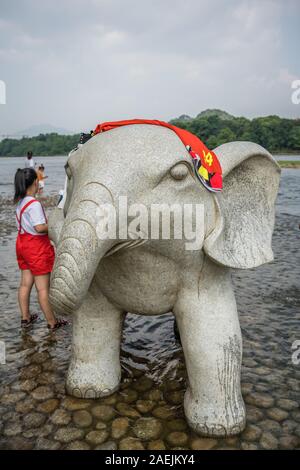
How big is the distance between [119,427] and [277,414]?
38.5 inches

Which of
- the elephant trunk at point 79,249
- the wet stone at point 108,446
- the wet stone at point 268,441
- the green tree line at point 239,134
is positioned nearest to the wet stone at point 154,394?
the wet stone at point 108,446

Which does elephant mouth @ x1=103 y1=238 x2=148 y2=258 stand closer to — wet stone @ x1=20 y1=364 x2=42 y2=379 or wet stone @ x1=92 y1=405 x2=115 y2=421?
wet stone @ x1=92 y1=405 x2=115 y2=421

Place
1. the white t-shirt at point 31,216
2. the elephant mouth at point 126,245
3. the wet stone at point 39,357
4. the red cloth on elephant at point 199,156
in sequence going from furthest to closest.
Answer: the white t-shirt at point 31,216 → the wet stone at point 39,357 → the red cloth on elephant at point 199,156 → the elephant mouth at point 126,245

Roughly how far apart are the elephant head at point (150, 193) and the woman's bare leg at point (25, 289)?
1444 millimetres

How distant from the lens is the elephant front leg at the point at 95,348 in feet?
8.34

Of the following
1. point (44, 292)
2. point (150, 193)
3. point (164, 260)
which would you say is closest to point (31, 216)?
point (44, 292)

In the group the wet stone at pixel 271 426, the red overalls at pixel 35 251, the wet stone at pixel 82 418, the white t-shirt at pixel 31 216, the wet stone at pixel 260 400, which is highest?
the white t-shirt at pixel 31 216

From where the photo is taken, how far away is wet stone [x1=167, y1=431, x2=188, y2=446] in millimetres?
2250

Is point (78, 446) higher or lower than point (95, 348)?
lower

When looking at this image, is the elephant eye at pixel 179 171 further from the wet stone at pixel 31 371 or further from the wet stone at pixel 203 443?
the wet stone at pixel 31 371

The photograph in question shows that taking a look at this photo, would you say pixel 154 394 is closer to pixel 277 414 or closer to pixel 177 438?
pixel 177 438

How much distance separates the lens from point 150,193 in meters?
1.91

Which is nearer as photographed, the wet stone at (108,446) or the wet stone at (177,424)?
the wet stone at (108,446)

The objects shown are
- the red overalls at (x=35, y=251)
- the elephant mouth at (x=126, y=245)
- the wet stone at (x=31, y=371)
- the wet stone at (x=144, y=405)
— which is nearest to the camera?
the elephant mouth at (x=126, y=245)
